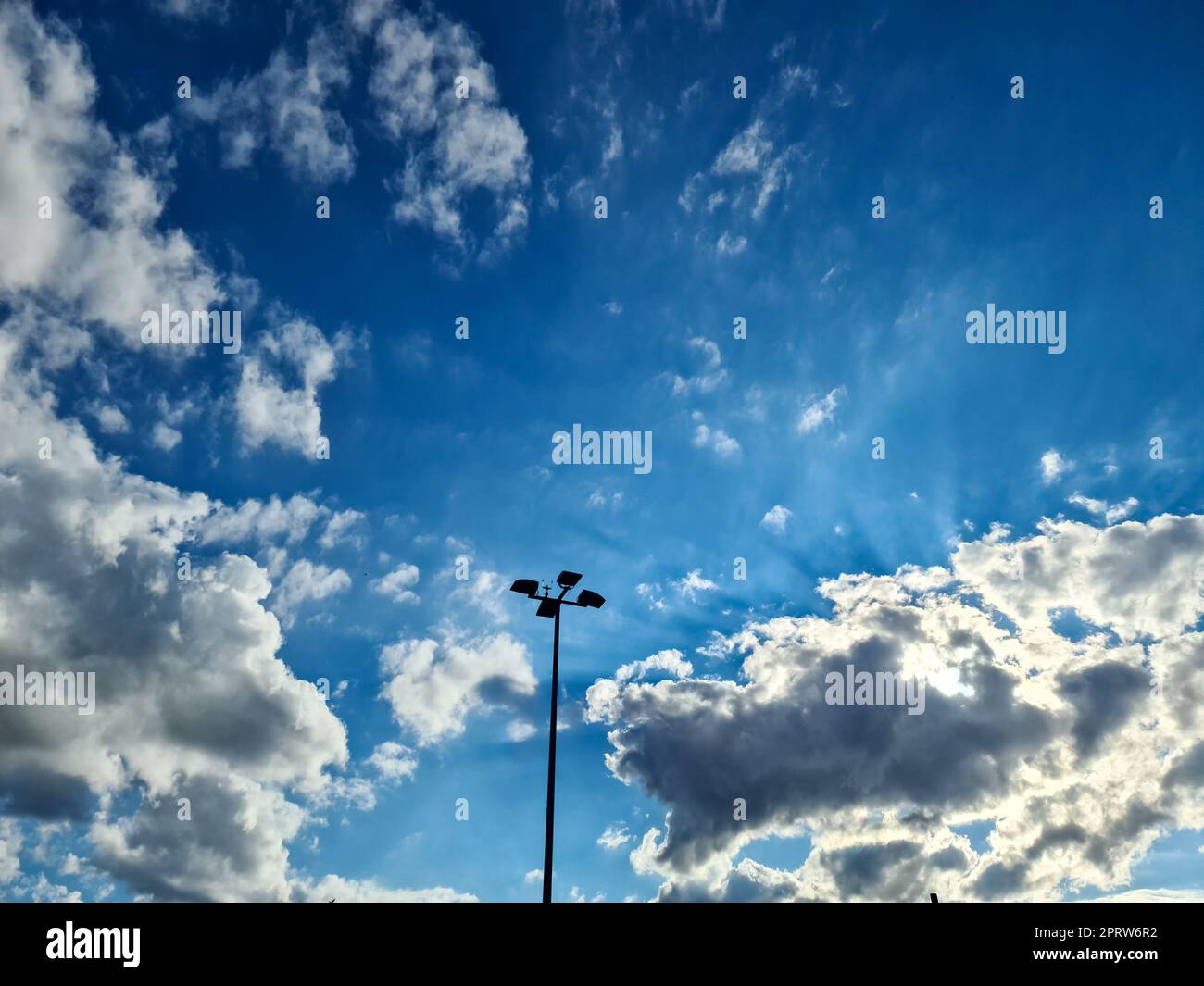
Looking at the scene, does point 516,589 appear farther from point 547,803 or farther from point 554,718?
point 547,803

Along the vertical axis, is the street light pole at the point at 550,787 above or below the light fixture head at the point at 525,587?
below

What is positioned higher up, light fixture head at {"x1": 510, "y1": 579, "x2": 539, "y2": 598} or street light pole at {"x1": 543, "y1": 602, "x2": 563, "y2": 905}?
light fixture head at {"x1": 510, "y1": 579, "x2": 539, "y2": 598}
